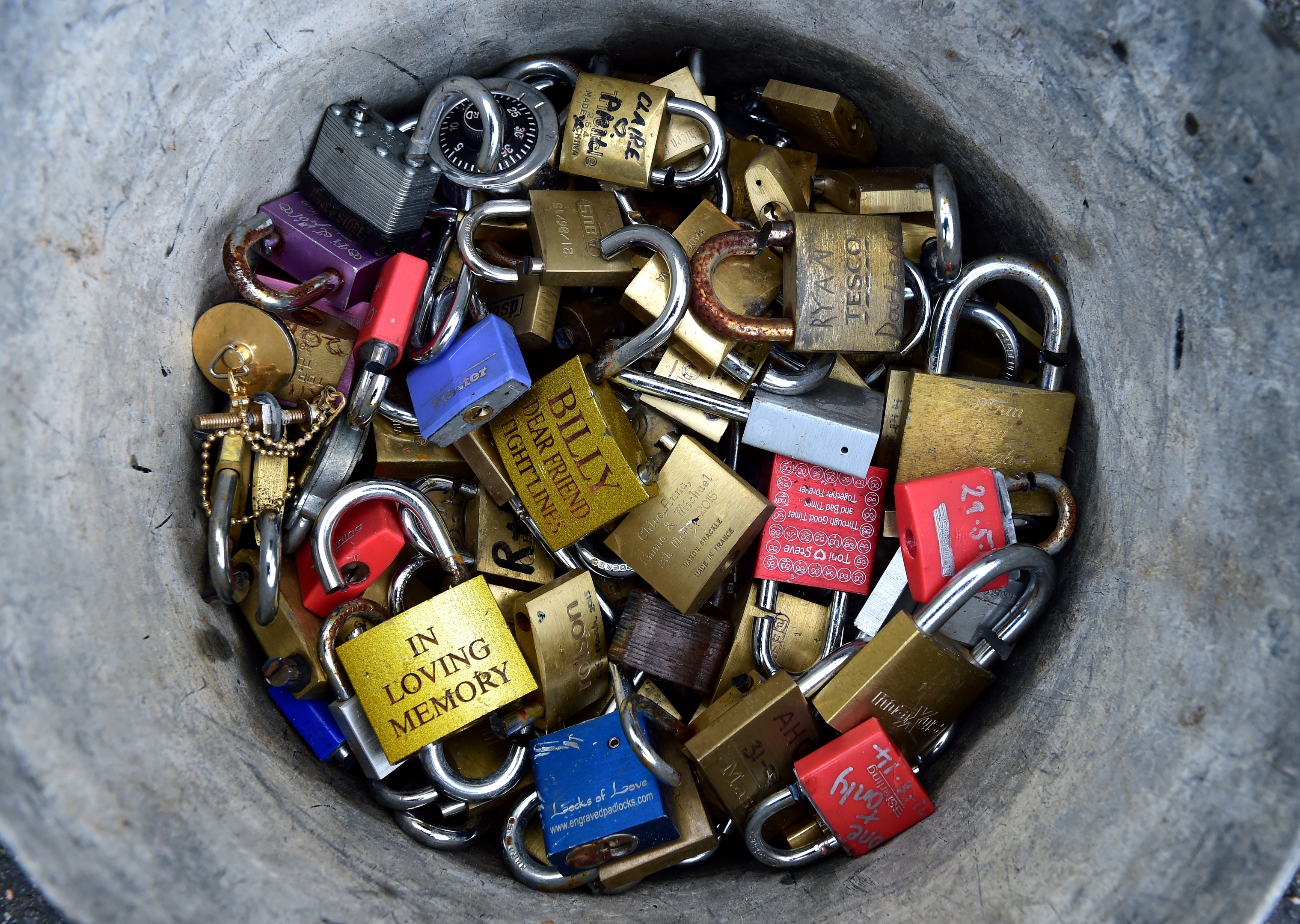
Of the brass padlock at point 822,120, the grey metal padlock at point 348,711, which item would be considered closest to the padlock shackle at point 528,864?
A: the grey metal padlock at point 348,711

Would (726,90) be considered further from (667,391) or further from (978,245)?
(667,391)

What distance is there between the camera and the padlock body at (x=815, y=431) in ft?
6.70

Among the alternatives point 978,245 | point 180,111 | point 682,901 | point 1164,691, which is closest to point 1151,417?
point 1164,691

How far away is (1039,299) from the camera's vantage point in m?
2.13

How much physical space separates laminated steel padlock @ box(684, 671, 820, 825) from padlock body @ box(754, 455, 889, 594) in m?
0.31

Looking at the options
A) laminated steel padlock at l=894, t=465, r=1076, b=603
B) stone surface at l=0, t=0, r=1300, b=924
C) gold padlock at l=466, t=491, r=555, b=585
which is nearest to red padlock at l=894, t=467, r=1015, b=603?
laminated steel padlock at l=894, t=465, r=1076, b=603

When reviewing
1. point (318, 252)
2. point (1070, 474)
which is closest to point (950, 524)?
point (1070, 474)

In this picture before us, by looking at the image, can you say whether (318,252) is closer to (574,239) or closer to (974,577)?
(574,239)

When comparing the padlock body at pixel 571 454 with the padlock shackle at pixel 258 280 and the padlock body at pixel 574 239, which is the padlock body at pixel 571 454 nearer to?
the padlock body at pixel 574 239

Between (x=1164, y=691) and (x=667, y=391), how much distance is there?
48.8 inches

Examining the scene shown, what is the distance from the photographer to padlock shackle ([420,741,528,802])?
77.4 inches

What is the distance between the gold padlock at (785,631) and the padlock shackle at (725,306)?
671 millimetres

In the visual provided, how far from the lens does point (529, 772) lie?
2.11 meters

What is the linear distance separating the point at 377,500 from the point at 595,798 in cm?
91
